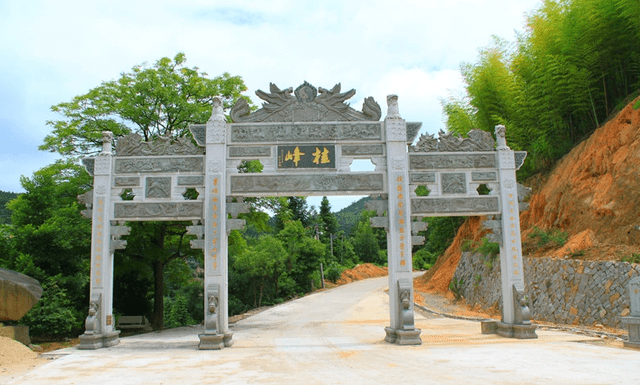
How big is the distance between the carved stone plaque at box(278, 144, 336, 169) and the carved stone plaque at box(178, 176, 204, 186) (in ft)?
5.18

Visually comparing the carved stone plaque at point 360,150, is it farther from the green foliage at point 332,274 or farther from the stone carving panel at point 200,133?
the green foliage at point 332,274

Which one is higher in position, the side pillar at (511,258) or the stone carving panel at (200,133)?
the stone carving panel at (200,133)

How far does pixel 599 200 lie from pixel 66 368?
11623mm

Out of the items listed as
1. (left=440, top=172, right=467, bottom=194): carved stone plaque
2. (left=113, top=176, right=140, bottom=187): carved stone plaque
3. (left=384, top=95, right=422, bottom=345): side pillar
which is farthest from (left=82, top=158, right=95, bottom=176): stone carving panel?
(left=440, top=172, right=467, bottom=194): carved stone plaque

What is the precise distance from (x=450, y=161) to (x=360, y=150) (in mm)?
1831

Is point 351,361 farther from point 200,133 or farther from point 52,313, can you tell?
point 52,313

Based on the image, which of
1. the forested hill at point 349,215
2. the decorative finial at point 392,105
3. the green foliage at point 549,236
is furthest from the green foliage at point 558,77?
the forested hill at point 349,215

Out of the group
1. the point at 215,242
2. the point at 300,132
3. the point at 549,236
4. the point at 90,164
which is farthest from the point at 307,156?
the point at 549,236

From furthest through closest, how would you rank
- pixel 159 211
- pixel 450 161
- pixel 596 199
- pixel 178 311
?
pixel 178 311
pixel 596 199
pixel 450 161
pixel 159 211

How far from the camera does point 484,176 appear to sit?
9328mm

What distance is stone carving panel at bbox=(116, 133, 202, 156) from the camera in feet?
30.3

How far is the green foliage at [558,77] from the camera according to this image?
1207cm

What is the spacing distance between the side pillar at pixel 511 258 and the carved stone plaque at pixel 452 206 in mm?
305

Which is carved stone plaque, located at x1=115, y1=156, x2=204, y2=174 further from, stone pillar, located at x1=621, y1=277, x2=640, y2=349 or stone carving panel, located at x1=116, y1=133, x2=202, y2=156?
stone pillar, located at x1=621, y1=277, x2=640, y2=349
